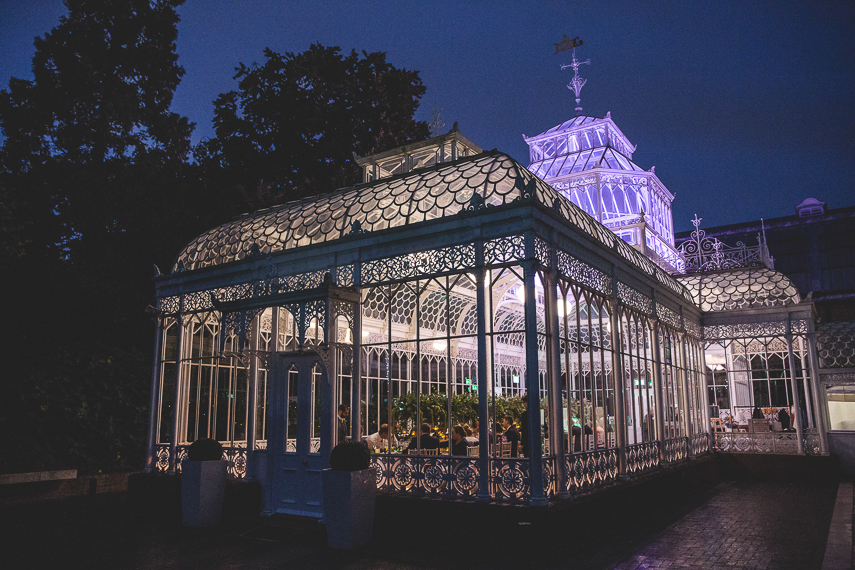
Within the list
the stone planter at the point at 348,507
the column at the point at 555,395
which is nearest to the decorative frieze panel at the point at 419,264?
the column at the point at 555,395

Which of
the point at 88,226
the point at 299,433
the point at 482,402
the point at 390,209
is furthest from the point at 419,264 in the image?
the point at 88,226

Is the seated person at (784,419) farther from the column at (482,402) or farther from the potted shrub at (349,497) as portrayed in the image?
the potted shrub at (349,497)

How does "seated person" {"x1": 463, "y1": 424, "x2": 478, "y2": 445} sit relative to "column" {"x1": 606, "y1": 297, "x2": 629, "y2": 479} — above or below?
below

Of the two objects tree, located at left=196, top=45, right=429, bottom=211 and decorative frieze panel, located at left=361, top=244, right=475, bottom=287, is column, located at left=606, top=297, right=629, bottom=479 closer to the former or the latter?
decorative frieze panel, located at left=361, top=244, right=475, bottom=287

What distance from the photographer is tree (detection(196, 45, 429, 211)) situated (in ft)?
78.4

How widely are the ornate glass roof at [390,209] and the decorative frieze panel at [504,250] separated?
0.61 m

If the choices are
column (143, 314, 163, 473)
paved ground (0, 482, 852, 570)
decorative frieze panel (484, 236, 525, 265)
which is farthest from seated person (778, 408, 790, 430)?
column (143, 314, 163, 473)

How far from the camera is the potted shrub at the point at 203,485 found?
30.7 ft

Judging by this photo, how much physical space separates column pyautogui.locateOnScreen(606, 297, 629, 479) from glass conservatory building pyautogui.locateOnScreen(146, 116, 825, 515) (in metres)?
0.05

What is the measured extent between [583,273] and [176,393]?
822 centimetres

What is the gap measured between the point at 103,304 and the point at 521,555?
14.7 meters

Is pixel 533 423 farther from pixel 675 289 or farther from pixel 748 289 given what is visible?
pixel 748 289

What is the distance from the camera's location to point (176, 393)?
11.5 meters

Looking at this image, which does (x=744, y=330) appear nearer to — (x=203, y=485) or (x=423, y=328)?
(x=423, y=328)
